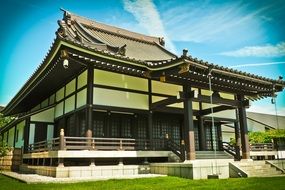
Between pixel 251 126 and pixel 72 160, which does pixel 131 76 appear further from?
pixel 251 126

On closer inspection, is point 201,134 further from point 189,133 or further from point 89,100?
point 89,100

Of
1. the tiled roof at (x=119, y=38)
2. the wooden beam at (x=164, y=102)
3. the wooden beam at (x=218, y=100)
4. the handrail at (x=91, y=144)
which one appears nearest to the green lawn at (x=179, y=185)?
the handrail at (x=91, y=144)

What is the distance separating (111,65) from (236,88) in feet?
24.1

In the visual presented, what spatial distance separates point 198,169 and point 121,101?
587 centimetres

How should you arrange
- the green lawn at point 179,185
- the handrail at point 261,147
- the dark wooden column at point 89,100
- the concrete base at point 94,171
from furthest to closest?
the handrail at point 261,147 < the dark wooden column at point 89,100 < the concrete base at point 94,171 < the green lawn at point 179,185

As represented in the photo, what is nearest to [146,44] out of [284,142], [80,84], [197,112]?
[197,112]

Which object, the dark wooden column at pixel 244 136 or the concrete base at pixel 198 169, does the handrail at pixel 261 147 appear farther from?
the concrete base at pixel 198 169

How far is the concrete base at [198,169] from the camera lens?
442 inches

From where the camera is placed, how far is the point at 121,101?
1535 cm

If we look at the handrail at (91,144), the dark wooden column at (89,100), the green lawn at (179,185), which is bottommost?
the green lawn at (179,185)

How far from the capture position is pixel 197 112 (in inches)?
727

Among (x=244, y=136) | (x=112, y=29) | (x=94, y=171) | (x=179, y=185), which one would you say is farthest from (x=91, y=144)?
(x=112, y=29)

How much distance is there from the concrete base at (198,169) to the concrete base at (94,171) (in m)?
1.55

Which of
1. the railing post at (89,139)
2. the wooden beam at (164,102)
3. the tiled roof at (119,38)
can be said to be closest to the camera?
the railing post at (89,139)
